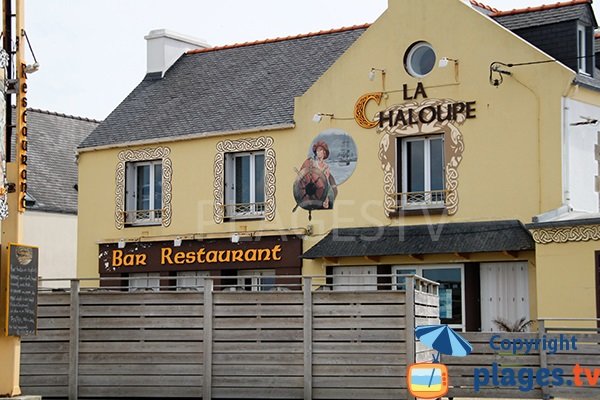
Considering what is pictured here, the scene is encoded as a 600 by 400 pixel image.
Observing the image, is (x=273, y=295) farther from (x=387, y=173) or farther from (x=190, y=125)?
(x=190, y=125)

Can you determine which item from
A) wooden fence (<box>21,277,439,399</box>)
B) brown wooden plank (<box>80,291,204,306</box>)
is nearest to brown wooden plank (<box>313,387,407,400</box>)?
wooden fence (<box>21,277,439,399</box>)

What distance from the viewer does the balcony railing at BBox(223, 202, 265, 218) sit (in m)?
30.0

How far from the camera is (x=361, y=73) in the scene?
2852cm

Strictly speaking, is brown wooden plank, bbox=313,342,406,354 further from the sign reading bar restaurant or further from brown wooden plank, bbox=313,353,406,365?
the sign reading bar restaurant

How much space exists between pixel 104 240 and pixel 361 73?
326 inches

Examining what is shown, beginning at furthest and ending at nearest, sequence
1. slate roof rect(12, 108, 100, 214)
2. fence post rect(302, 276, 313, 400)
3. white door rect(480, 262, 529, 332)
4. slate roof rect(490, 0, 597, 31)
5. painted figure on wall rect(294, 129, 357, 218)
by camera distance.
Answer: slate roof rect(12, 108, 100, 214) → painted figure on wall rect(294, 129, 357, 218) → slate roof rect(490, 0, 597, 31) → white door rect(480, 262, 529, 332) → fence post rect(302, 276, 313, 400)

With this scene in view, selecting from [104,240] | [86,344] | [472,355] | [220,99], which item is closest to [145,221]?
[104,240]

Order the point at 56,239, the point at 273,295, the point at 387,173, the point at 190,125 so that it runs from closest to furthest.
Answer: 1. the point at 273,295
2. the point at 387,173
3. the point at 190,125
4. the point at 56,239

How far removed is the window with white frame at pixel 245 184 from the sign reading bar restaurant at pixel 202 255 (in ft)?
2.46

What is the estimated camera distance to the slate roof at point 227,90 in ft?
102

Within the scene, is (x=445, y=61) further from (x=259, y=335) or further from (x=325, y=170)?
(x=259, y=335)

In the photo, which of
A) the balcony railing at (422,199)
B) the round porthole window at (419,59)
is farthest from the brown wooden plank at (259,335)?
the round porthole window at (419,59)

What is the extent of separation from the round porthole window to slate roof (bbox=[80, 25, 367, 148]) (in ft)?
11.0

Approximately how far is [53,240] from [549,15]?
17.4 m
